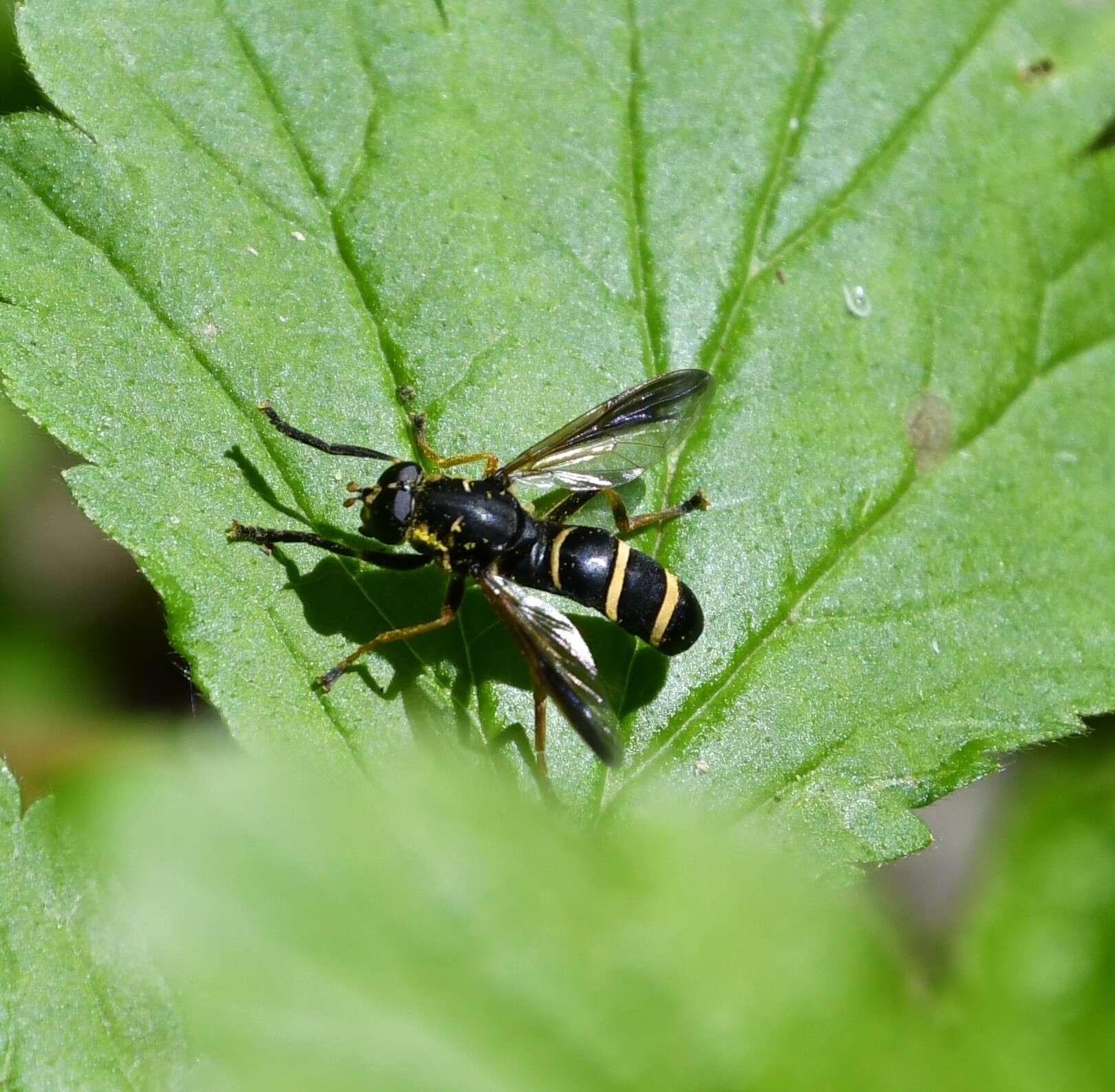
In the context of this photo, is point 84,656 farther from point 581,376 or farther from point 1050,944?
point 1050,944

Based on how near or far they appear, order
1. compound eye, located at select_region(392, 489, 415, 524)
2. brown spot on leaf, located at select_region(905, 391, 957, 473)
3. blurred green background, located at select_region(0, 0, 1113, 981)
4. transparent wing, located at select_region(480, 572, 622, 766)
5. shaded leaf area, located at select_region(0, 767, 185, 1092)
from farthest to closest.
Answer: blurred green background, located at select_region(0, 0, 1113, 981) < brown spot on leaf, located at select_region(905, 391, 957, 473) < compound eye, located at select_region(392, 489, 415, 524) < transparent wing, located at select_region(480, 572, 622, 766) < shaded leaf area, located at select_region(0, 767, 185, 1092)

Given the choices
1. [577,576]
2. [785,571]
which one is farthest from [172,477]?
[785,571]

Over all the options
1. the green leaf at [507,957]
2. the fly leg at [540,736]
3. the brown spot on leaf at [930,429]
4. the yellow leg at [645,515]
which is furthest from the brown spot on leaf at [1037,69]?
the green leaf at [507,957]

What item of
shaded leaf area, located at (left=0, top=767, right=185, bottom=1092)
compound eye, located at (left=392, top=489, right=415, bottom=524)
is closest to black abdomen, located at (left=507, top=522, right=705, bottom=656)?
compound eye, located at (left=392, top=489, right=415, bottom=524)

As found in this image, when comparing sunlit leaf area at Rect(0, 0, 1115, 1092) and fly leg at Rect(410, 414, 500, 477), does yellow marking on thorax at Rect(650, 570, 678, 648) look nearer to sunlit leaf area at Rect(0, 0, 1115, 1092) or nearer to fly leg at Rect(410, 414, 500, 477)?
sunlit leaf area at Rect(0, 0, 1115, 1092)

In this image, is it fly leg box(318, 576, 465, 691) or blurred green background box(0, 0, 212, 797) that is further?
blurred green background box(0, 0, 212, 797)

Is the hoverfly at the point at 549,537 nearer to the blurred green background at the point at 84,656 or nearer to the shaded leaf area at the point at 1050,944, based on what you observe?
the blurred green background at the point at 84,656
